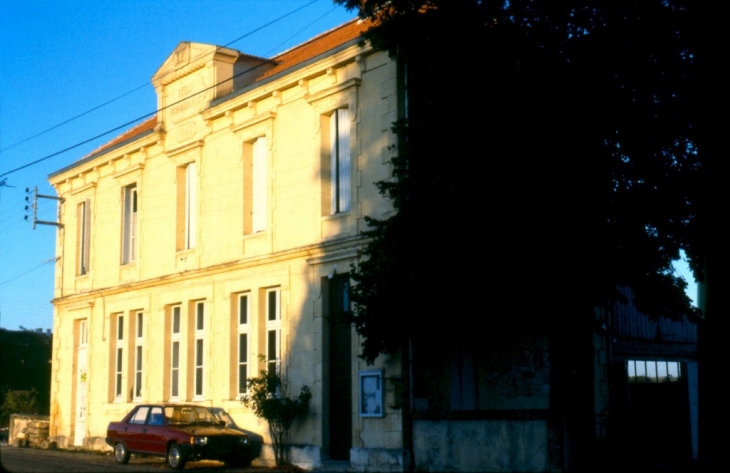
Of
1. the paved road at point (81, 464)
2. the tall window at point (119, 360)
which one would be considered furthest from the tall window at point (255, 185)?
the tall window at point (119, 360)

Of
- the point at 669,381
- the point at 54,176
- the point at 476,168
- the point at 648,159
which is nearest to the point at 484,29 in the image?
the point at 476,168

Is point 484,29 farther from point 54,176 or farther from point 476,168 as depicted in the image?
point 54,176

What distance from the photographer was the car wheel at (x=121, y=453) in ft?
79.2

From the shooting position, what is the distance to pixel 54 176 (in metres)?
34.4

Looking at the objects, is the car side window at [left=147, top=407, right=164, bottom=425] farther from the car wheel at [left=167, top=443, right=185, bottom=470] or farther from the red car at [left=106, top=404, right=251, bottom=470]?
the car wheel at [left=167, top=443, right=185, bottom=470]

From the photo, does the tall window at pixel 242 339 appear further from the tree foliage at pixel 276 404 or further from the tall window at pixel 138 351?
the tall window at pixel 138 351

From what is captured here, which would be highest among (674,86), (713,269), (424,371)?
(674,86)

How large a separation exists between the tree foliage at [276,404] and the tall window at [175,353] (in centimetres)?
472

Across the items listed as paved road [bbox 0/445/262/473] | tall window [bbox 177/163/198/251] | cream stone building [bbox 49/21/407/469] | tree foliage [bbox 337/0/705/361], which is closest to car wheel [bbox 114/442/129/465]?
paved road [bbox 0/445/262/473]

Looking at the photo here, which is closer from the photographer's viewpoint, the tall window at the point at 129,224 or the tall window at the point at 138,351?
the tall window at the point at 138,351

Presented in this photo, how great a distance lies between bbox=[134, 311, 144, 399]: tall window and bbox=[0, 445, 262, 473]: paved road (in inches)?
85.4

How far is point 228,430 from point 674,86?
12845 millimetres

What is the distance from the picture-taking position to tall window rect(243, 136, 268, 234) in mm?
25359

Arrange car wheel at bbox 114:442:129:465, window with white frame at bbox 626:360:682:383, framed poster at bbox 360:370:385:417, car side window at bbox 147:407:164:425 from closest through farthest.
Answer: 1. framed poster at bbox 360:370:385:417
2. window with white frame at bbox 626:360:682:383
3. car side window at bbox 147:407:164:425
4. car wheel at bbox 114:442:129:465
